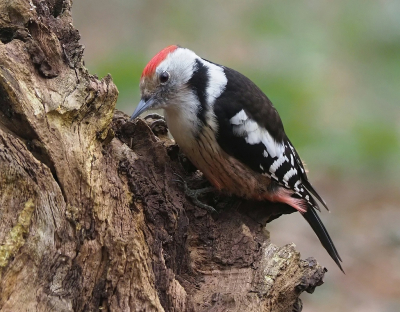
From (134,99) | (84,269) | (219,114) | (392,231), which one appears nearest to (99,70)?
(134,99)

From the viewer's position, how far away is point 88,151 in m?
2.45

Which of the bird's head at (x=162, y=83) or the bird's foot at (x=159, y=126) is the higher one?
the bird's head at (x=162, y=83)

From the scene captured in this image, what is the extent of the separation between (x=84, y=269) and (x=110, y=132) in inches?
25.8

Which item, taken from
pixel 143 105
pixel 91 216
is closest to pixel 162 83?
pixel 143 105

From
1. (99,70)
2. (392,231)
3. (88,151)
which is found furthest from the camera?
(99,70)

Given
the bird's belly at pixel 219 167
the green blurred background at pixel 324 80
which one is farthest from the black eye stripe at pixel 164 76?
the green blurred background at pixel 324 80

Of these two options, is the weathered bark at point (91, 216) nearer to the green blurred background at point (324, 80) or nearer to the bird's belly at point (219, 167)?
the bird's belly at point (219, 167)

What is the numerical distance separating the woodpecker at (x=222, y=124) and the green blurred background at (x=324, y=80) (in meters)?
2.17

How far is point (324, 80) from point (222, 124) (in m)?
5.37

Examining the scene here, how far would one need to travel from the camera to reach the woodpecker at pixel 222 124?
3.39 meters

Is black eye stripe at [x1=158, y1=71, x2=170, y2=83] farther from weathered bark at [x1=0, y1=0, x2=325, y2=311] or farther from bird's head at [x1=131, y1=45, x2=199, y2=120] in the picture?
weathered bark at [x1=0, y1=0, x2=325, y2=311]

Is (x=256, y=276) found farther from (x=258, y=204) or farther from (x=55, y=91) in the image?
(x=55, y=91)

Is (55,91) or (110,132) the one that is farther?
(110,132)

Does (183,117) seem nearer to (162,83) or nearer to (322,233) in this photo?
(162,83)
